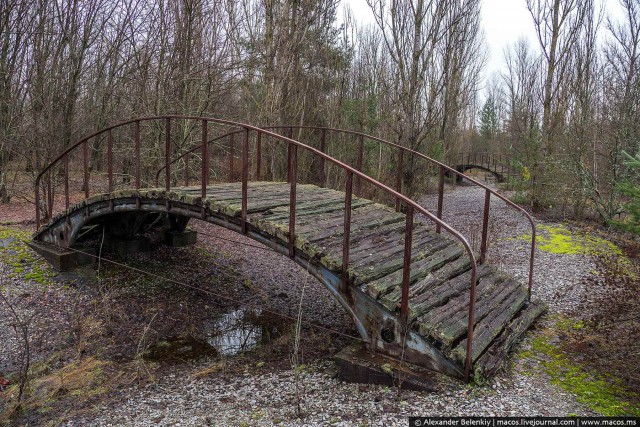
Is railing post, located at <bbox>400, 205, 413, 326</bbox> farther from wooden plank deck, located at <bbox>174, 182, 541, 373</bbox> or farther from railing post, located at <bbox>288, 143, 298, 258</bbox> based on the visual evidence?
railing post, located at <bbox>288, 143, 298, 258</bbox>

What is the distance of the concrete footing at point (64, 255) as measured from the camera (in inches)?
309

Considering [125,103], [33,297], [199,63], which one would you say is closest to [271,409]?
[33,297]

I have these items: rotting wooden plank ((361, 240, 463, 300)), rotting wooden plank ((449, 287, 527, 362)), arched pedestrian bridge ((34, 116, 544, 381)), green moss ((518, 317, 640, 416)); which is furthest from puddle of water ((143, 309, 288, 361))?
green moss ((518, 317, 640, 416))

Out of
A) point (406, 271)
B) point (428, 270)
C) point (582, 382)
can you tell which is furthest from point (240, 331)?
point (582, 382)

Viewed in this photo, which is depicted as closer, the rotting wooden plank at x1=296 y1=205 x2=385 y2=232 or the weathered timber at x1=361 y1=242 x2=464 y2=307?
the weathered timber at x1=361 y1=242 x2=464 y2=307

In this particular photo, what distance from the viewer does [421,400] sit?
378 cm

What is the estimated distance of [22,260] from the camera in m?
8.02

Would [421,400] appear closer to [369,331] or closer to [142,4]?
[369,331]

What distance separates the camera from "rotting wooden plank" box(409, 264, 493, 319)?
4.36 meters

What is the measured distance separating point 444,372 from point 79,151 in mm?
14304

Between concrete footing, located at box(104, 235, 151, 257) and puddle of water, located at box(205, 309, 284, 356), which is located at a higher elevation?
concrete footing, located at box(104, 235, 151, 257)

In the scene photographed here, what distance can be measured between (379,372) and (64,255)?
6.11 metres

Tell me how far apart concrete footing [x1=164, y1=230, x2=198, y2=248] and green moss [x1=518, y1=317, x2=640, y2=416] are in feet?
23.0

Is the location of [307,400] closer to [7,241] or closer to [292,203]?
[292,203]
